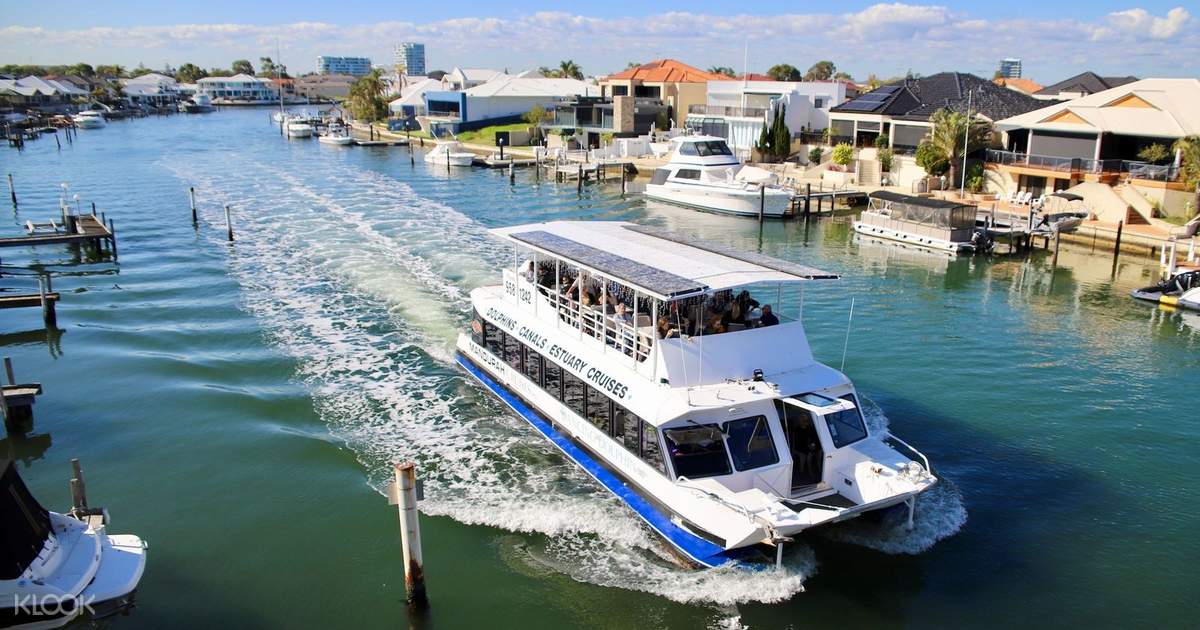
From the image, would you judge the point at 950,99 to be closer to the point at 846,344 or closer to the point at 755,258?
the point at 846,344

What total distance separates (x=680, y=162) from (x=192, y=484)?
145 ft

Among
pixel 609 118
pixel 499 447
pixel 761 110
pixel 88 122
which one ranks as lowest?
pixel 499 447

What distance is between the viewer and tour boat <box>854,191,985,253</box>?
4125cm

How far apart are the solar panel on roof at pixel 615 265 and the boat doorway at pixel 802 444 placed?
2832 mm

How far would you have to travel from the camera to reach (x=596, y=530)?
15.9 m

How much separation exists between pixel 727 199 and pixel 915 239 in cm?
1359

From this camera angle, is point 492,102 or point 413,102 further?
point 413,102

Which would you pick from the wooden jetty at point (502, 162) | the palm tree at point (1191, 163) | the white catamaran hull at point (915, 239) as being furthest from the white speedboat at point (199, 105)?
the palm tree at point (1191, 163)

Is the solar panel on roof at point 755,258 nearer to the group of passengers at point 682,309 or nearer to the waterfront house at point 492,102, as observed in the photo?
the group of passengers at point 682,309

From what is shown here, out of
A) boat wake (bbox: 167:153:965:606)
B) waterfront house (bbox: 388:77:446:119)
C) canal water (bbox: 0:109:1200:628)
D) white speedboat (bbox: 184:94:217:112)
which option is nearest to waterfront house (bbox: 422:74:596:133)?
waterfront house (bbox: 388:77:446:119)

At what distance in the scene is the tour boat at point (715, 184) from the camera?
52.1 metres

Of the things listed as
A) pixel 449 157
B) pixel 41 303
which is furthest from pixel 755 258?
pixel 449 157

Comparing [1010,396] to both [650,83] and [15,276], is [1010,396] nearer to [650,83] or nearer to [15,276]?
[15,276]

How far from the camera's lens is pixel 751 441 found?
14977 mm
